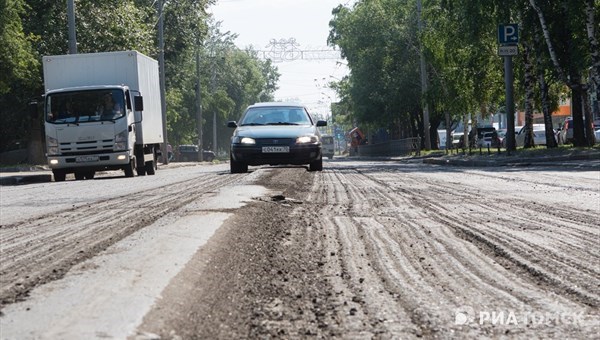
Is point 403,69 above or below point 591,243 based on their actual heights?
above

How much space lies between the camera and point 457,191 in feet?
43.5

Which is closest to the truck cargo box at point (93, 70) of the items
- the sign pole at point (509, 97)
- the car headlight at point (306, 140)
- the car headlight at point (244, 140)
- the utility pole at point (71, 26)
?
the utility pole at point (71, 26)

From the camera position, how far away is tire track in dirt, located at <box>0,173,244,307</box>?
4824mm

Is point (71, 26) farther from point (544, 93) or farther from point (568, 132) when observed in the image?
point (568, 132)

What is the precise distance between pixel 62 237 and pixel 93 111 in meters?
19.0

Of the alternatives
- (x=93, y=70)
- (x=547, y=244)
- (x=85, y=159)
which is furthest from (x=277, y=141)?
(x=547, y=244)

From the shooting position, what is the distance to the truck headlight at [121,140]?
25984 millimetres

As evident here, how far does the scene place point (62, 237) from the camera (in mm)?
7195

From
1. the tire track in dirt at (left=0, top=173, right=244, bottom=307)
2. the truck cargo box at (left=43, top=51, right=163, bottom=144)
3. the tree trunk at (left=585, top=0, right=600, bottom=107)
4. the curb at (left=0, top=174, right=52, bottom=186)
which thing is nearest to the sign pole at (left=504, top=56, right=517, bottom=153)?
the tree trunk at (left=585, top=0, right=600, bottom=107)

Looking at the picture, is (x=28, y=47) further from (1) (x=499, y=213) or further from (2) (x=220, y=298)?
(2) (x=220, y=298)

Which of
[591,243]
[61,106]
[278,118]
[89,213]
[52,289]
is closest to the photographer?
[52,289]

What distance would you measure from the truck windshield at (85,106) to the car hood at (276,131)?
225 inches

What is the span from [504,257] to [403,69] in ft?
201

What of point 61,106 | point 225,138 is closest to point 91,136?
point 61,106
